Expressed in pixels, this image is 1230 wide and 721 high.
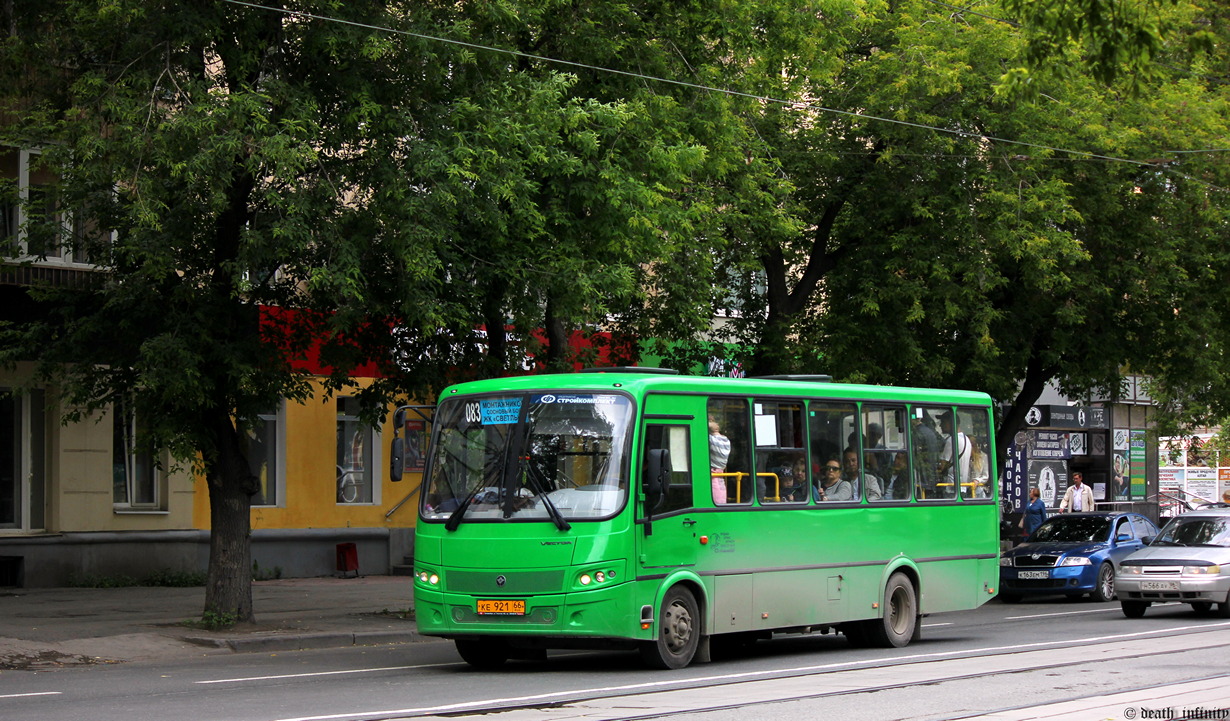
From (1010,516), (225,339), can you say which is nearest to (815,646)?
(225,339)

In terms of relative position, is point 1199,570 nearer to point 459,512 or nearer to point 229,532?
point 459,512

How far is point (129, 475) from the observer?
2498cm

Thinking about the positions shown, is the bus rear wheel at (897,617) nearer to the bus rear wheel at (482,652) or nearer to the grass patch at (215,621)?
the bus rear wheel at (482,652)

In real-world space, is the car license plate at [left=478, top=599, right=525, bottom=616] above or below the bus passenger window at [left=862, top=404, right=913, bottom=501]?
below

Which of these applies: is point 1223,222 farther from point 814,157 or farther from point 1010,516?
point 1010,516

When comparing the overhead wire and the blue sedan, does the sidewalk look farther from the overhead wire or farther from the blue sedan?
the blue sedan

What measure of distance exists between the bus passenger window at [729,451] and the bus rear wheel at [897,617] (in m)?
2.91

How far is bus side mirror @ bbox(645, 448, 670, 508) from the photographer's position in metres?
13.5

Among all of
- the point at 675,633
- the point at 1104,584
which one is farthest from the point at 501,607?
the point at 1104,584

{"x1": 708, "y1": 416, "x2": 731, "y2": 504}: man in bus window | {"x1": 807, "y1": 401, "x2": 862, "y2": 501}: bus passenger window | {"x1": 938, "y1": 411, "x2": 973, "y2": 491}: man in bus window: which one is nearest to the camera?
{"x1": 708, "y1": 416, "x2": 731, "y2": 504}: man in bus window

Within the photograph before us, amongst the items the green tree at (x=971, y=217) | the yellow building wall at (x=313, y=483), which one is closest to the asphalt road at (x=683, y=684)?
the green tree at (x=971, y=217)

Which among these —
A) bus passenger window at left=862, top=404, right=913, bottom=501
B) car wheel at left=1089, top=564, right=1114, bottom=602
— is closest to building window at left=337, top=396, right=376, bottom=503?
car wheel at left=1089, top=564, right=1114, bottom=602

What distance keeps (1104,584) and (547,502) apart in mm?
15064

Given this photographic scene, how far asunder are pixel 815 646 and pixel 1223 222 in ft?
46.6
